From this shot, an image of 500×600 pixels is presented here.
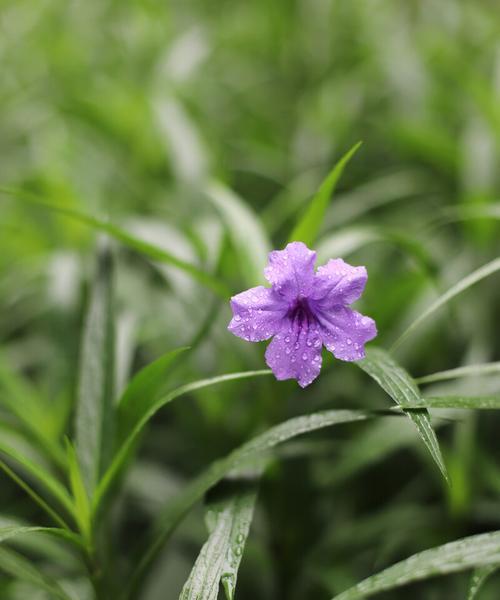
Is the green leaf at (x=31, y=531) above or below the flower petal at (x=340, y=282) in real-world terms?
below

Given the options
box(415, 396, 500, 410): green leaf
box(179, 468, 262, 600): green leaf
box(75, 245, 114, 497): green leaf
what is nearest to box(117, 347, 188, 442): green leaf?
box(75, 245, 114, 497): green leaf

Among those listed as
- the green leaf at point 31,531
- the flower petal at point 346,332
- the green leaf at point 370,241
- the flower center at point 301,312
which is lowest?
the green leaf at point 31,531

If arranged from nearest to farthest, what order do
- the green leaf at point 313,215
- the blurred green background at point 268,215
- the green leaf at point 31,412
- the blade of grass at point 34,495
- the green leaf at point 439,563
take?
the green leaf at point 439,563
the blade of grass at point 34,495
the green leaf at point 313,215
the green leaf at point 31,412
the blurred green background at point 268,215

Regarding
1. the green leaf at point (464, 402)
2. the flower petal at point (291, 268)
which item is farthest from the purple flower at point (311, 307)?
the green leaf at point (464, 402)

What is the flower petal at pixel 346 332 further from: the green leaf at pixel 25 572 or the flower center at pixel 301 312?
the green leaf at pixel 25 572

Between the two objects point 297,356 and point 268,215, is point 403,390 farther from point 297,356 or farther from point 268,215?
point 268,215

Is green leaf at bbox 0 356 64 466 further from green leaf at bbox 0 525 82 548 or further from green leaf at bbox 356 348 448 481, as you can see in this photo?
green leaf at bbox 356 348 448 481

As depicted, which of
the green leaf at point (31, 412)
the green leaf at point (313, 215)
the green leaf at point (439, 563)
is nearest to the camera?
the green leaf at point (439, 563)
